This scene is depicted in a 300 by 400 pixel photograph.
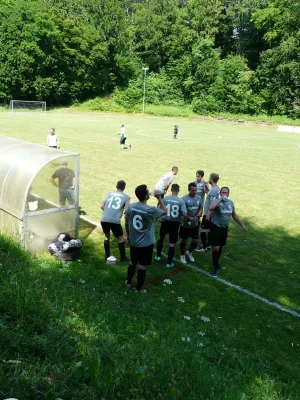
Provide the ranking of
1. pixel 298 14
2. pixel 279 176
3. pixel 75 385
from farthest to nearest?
1. pixel 298 14
2. pixel 279 176
3. pixel 75 385

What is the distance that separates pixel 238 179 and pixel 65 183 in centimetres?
1137

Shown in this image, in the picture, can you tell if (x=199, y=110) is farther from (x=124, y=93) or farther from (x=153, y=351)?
(x=153, y=351)

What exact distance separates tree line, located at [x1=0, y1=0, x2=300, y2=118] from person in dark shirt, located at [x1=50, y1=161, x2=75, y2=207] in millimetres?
56637

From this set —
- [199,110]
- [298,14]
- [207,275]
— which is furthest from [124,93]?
[207,275]

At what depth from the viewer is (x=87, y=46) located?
67.1 m

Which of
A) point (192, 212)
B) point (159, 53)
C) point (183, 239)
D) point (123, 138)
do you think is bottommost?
point (183, 239)

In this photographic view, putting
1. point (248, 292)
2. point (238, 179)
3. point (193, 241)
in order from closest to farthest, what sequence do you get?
point (248, 292)
point (193, 241)
point (238, 179)

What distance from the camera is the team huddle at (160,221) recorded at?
7094mm

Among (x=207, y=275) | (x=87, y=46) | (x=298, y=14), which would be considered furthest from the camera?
(x=87, y=46)

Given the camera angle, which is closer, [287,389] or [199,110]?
[287,389]

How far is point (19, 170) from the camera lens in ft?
28.1

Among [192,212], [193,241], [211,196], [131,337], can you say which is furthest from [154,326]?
[211,196]

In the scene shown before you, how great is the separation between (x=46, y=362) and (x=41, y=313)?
3.48 ft

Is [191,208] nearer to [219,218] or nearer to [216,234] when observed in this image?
[219,218]
